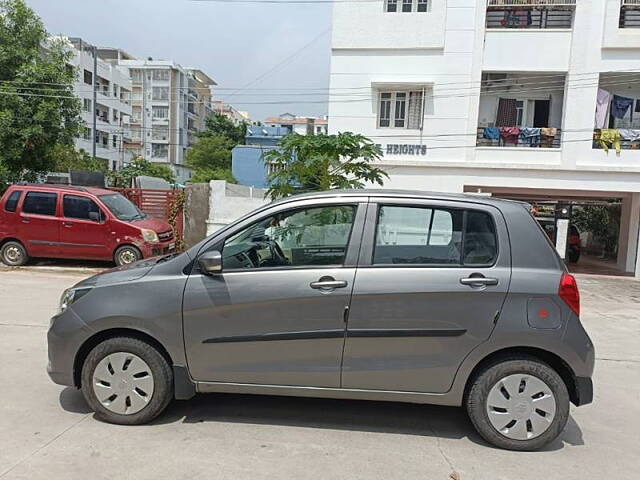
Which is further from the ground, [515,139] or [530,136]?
[530,136]

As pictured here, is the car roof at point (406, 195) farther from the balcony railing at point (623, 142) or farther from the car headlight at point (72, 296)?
the balcony railing at point (623, 142)

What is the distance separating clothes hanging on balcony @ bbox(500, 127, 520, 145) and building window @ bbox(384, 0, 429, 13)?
172 inches

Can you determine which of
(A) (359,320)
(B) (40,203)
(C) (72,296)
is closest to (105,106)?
(B) (40,203)

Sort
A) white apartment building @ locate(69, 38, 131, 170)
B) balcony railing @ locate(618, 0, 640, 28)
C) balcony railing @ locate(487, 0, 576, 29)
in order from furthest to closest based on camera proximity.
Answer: white apartment building @ locate(69, 38, 131, 170) < balcony railing @ locate(487, 0, 576, 29) < balcony railing @ locate(618, 0, 640, 28)

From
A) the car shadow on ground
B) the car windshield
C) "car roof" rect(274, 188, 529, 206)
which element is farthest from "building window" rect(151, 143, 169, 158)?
"car roof" rect(274, 188, 529, 206)

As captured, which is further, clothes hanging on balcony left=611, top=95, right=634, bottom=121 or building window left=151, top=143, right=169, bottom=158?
building window left=151, top=143, right=169, bottom=158

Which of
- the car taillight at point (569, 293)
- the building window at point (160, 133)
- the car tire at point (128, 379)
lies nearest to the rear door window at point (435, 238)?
the car taillight at point (569, 293)

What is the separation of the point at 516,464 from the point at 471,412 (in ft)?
1.38

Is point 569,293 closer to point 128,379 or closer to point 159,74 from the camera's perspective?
point 128,379

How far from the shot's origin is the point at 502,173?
14.4 m

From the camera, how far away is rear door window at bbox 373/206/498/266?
3471 millimetres

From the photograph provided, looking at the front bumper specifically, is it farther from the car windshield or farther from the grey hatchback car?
Answer: the car windshield

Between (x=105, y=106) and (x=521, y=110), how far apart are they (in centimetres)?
4734

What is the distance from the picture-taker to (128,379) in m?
3.55
